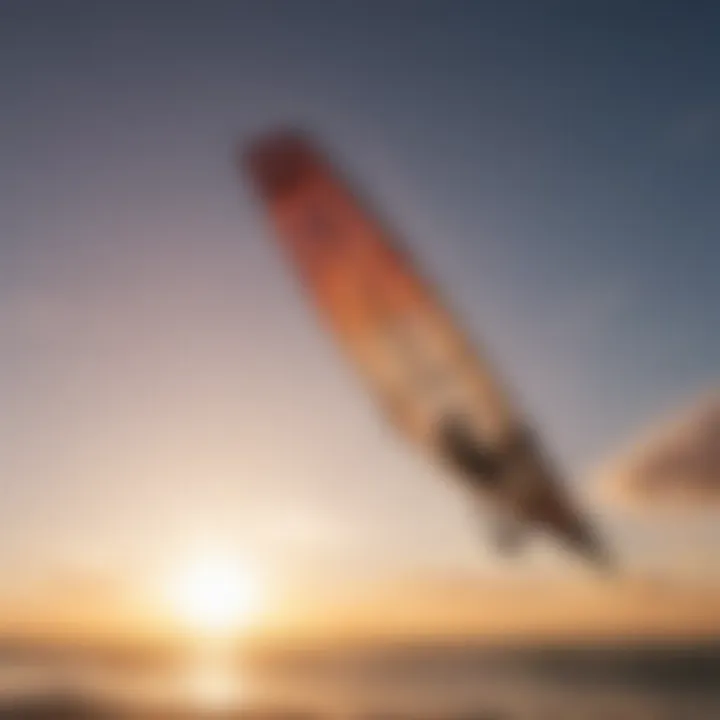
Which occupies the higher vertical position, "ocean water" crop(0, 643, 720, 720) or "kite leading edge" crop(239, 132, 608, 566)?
"kite leading edge" crop(239, 132, 608, 566)

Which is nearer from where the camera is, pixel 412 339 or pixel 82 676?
pixel 412 339

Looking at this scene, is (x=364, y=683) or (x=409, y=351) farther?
(x=364, y=683)

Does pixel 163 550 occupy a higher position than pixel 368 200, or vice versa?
pixel 368 200

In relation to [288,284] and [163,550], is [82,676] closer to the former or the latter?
[163,550]

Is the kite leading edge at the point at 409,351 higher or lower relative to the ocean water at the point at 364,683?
higher

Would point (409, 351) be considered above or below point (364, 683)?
above

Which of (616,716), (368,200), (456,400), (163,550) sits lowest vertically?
(616,716)

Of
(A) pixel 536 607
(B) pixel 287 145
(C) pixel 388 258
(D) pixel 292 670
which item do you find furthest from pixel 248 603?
(B) pixel 287 145
